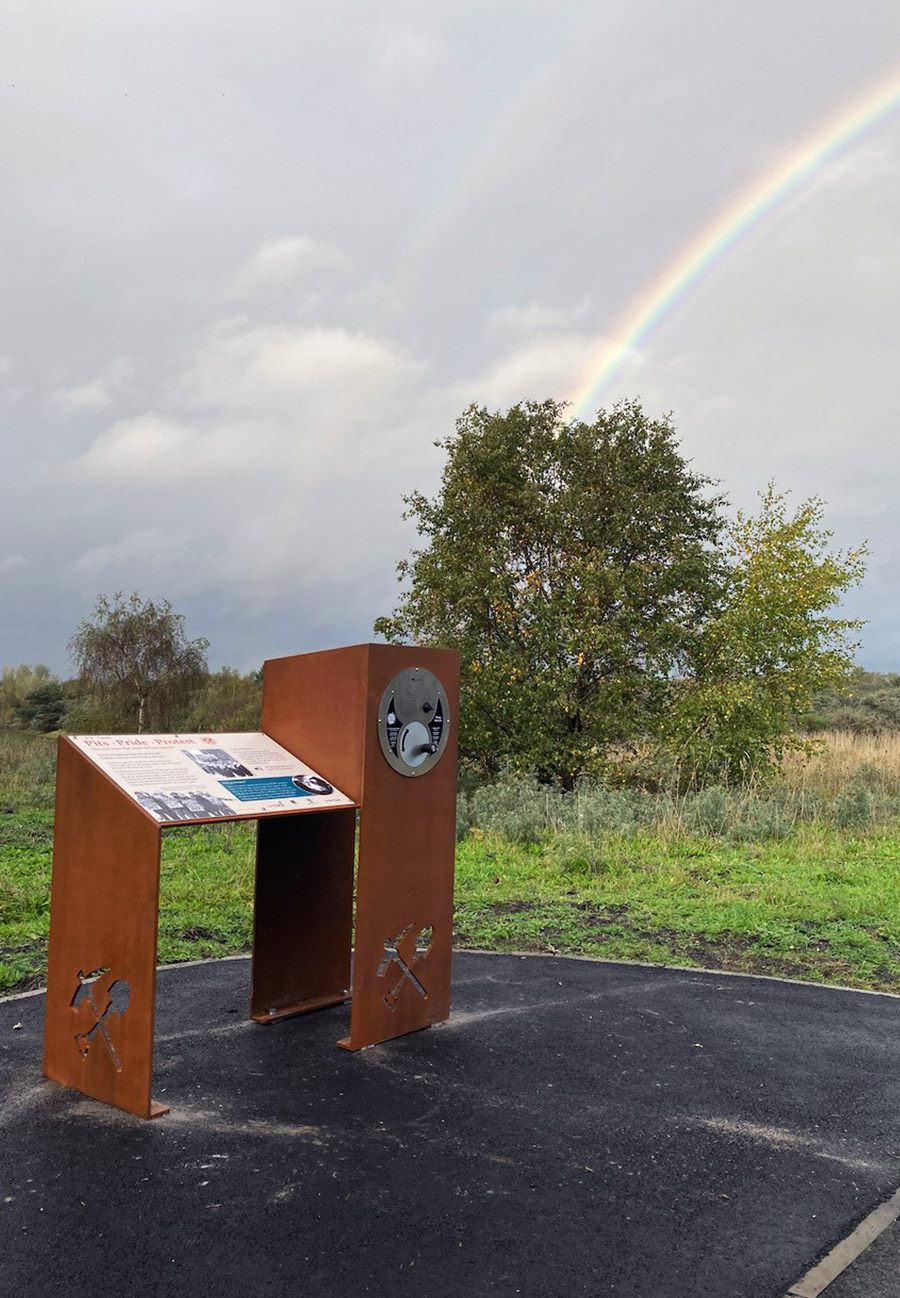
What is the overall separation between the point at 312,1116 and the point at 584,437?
1315 cm

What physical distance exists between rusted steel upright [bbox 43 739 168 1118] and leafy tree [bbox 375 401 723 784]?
10546 millimetres

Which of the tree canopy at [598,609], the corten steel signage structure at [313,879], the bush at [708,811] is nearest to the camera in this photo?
the corten steel signage structure at [313,879]

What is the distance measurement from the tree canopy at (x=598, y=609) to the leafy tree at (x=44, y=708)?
2570 cm

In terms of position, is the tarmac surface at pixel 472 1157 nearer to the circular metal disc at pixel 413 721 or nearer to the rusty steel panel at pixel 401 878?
the rusty steel panel at pixel 401 878

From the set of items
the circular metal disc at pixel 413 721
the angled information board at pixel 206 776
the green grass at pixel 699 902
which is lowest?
the green grass at pixel 699 902

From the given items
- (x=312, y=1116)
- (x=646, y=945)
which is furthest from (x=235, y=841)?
(x=312, y=1116)

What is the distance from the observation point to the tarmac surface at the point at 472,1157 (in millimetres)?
2830

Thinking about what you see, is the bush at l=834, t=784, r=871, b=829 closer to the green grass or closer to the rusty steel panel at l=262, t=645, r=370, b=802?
the green grass

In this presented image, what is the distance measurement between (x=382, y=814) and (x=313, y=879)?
95 cm

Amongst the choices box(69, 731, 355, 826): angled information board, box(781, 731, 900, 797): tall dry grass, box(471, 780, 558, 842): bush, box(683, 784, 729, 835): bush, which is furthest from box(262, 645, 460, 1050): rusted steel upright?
box(781, 731, 900, 797): tall dry grass

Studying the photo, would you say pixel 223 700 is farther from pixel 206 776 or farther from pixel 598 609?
pixel 206 776

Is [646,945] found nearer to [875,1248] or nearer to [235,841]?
[875,1248]

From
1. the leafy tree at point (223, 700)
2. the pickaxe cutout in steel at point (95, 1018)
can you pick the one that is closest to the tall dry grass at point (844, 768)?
the pickaxe cutout in steel at point (95, 1018)

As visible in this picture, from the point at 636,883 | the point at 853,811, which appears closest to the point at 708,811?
the point at 853,811
